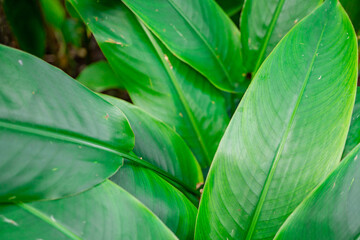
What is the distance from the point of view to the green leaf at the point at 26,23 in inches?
37.9

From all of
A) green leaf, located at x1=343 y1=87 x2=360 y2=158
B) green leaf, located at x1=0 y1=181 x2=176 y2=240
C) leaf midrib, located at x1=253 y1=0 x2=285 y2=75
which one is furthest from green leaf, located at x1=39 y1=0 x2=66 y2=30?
green leaf, located at x1=343 y1=87 x2=360 y2=158

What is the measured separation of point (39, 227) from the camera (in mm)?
385

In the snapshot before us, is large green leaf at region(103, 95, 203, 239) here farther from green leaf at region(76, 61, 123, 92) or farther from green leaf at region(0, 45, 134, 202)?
green leaf at region(76, 61, 123, 92)

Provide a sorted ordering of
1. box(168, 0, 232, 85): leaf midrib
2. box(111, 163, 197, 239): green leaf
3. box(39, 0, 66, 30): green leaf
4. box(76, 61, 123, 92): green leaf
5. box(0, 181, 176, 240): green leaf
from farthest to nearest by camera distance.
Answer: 1. box(39, 0, 66, 30): green leaf
2. box(76, 61, 123, 92): green leaf
3. box(168, 0, 232, 85): leaf midrib
4. box(111, 163, 197, 239): green leaf
5. box(0, 181, 176, 240): green leaf

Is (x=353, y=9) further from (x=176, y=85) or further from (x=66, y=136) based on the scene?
(x=66, y=136)

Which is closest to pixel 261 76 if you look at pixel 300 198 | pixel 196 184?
pixel 300 198

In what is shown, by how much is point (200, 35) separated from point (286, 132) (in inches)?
12.7

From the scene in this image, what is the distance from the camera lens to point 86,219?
0.41 meters

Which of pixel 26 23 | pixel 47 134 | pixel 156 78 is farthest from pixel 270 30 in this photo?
pixel 26 23

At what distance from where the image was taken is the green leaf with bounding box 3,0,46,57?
3.16 ft

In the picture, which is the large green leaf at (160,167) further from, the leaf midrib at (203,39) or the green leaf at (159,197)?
the leaf midrib at (203,39)

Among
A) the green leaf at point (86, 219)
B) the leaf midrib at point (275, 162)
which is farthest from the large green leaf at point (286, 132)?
the green leaf at point (86, 219)

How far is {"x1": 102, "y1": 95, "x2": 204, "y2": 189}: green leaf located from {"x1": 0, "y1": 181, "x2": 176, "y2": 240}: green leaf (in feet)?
0.53

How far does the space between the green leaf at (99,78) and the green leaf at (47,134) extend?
23.6 inches
